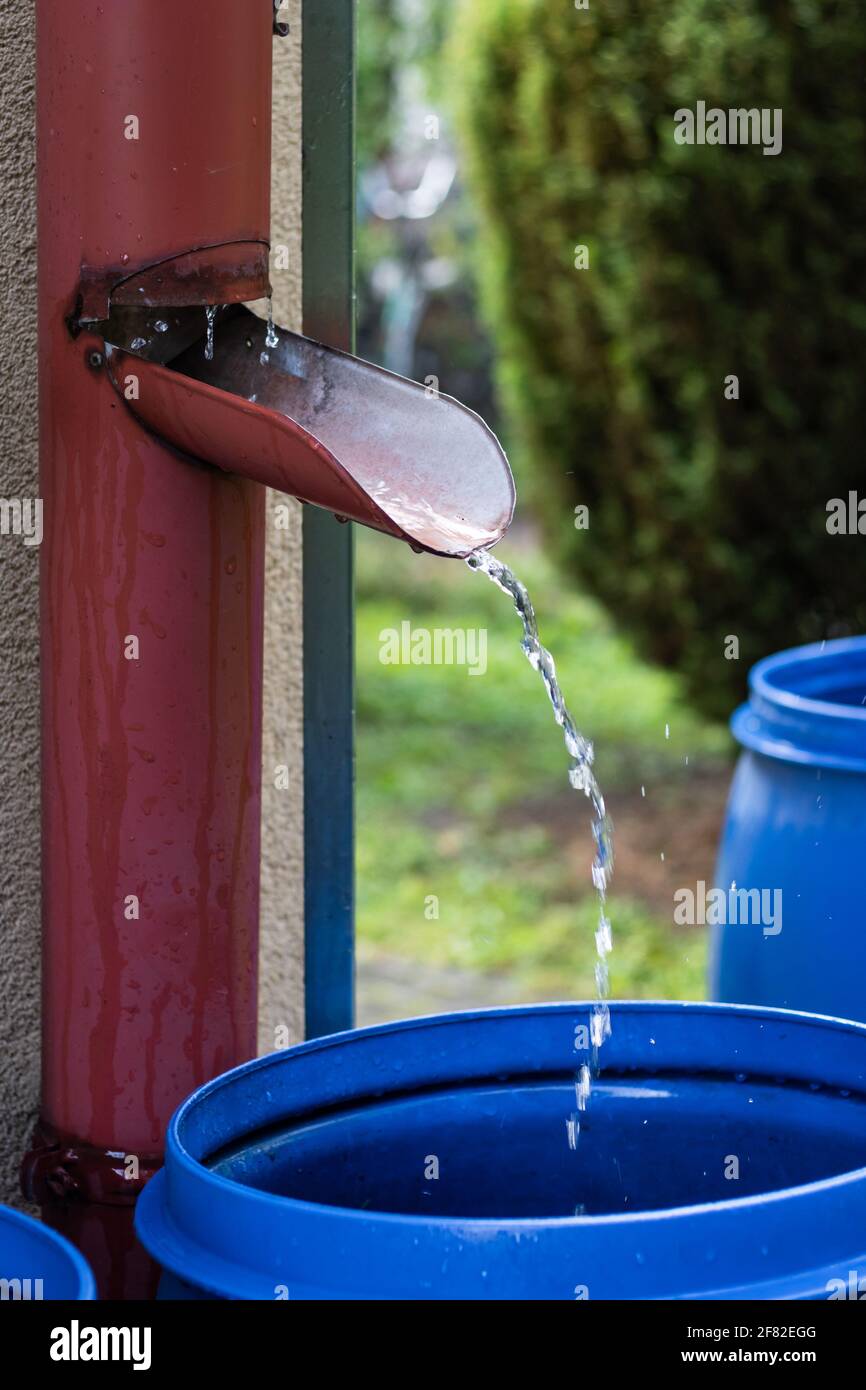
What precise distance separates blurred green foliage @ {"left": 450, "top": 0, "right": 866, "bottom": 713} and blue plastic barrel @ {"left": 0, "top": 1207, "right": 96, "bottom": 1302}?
12.6ft

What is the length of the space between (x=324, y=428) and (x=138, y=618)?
0.19 meters

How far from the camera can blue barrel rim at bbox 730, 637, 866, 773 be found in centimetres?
193

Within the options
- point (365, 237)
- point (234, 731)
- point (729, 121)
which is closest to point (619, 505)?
point (729, 121)

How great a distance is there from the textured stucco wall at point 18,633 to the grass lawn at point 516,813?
2.74 metres

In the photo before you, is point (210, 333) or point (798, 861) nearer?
point (210, 333)

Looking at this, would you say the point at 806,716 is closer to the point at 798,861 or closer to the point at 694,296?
the point at 798,861

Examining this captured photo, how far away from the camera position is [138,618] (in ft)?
3.98

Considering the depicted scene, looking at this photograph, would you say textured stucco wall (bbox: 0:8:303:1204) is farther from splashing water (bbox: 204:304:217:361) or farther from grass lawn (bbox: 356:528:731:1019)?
grass lawn (bbox: 356:528:731:1019)

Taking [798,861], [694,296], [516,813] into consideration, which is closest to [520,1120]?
[798,861]

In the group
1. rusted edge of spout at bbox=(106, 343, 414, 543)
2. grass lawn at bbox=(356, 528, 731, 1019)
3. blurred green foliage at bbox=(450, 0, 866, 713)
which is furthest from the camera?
grass lawn at bbox=(356, 528, 731, 1019)

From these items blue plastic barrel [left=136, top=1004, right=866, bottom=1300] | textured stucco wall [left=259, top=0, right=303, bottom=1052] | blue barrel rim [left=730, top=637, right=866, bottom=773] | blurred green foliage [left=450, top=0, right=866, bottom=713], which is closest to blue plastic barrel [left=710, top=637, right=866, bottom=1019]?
blue barrel rim [left=730, top=637, right=866, bottom=773]

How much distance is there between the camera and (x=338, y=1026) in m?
1.83

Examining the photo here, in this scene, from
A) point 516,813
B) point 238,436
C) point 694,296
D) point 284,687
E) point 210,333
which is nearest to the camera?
point 238,436

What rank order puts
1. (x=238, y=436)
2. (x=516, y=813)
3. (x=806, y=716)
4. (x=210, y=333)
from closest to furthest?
1. (x=238, y=436)
2. (x=210, y=333)
3. (x=806, y=716)
4. (x=516, y=813)
